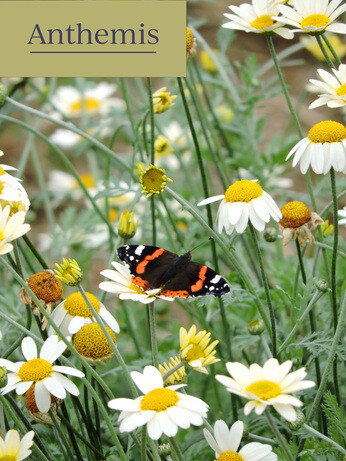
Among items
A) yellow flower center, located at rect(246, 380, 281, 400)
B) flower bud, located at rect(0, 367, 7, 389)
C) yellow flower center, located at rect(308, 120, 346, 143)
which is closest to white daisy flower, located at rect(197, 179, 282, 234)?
yellow flower center, located at rect(308, 120, 346, 143)

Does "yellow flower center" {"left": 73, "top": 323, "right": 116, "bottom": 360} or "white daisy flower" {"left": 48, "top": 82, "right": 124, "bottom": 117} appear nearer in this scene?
"yellow flower center" {"left": 73, "top": 323, "right": 116, "bottom": 360}

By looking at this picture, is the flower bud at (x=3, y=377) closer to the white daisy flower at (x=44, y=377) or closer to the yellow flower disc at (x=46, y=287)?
the white daisy flower at (x=44, y=377)

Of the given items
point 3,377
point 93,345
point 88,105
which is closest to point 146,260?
point 93,345

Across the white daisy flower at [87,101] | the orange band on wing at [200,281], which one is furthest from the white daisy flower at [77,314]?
the white daisy flower at [87,101]

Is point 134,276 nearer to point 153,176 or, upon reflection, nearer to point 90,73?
point 153,176

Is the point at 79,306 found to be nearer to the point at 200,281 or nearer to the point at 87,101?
the point at 200,281

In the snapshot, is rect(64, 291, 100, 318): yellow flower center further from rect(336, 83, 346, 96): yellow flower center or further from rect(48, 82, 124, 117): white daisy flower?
rect(48, 82, 124, 117): white daisy flower

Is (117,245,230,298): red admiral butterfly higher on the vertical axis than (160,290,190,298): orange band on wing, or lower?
higher

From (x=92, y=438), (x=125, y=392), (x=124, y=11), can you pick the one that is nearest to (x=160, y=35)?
(x=124, y=11)
